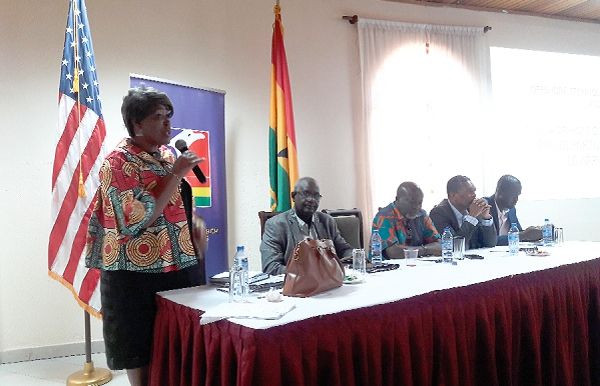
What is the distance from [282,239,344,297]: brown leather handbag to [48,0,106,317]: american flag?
1.57 m

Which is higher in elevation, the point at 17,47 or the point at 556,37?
the point at 556,37

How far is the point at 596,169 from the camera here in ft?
18.2

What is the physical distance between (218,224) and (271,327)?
2.20 m

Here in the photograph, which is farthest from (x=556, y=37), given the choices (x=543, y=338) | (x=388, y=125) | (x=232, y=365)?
(x=232, y=365)

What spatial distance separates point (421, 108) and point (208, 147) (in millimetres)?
2279

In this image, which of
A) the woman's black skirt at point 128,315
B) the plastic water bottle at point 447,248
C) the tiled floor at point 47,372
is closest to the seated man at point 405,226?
the plastic water bottle at point 447,248

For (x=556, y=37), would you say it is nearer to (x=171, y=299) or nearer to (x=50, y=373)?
(x=171, y=299)

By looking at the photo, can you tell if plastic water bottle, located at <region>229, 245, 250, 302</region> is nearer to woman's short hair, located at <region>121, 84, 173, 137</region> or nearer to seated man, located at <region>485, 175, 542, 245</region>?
woman's short hair, located at <region>121, 84, 173, 137</region>

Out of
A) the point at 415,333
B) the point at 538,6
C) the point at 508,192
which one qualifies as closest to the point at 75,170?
the point at 415,333

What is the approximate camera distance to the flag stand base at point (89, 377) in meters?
2.79

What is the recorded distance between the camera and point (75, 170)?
2.74 metres

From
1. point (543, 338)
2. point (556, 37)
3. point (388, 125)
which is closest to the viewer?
point (543, 338)

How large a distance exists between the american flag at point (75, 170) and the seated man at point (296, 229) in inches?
41.0

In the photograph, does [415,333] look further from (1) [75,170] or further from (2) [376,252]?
(1) [75,170]
